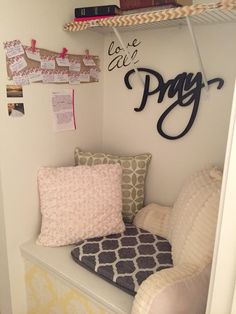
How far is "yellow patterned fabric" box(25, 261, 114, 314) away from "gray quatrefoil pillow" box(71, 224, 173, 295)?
0.13 metres

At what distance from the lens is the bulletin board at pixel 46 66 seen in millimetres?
1264

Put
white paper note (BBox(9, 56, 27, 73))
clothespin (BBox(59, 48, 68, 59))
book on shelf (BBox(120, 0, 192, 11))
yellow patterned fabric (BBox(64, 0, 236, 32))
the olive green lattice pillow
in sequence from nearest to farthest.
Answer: yellow patterned fabric (BBox(64, 0, 236, 32)) → book on shelf (BBox(120, 0, 192, 11)) → white paper note (BBox(9, 56, 27, 73)) → clothespin (BBox(59, 48, 68, 59)) → the olive green lattice pillow

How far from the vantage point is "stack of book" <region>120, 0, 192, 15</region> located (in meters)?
1.16

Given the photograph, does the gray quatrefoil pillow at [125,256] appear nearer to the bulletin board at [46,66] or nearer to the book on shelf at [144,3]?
the bulletin board at [46,66]

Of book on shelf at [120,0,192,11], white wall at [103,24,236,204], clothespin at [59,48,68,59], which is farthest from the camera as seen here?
clothespin at [59,48,68,59]

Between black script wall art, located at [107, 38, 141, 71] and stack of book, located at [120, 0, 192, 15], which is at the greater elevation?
stack of book, located at [120, 0, 192, 15]

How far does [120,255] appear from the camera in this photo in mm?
1312

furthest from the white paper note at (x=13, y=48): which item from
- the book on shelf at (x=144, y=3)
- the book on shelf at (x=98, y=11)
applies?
the book on shelf at (x=144, y=3)

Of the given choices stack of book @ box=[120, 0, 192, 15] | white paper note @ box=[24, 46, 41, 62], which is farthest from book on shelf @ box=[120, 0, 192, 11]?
white paper note @ box=[24, 46, 41, 62]

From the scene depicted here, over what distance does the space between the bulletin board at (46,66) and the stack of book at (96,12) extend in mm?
198

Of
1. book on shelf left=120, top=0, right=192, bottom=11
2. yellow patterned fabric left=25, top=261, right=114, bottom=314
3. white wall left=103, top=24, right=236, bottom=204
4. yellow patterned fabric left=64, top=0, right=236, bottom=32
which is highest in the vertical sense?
book on shelf left=120, top=0, right=192, bottom=11

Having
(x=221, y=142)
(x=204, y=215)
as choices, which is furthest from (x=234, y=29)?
(x=204, y=215)

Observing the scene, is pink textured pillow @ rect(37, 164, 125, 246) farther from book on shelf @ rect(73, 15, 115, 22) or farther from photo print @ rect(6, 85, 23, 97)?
book on shelf @ rect(73, 15, 115, 22)

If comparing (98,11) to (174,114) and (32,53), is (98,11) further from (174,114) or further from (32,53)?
(174,114)
